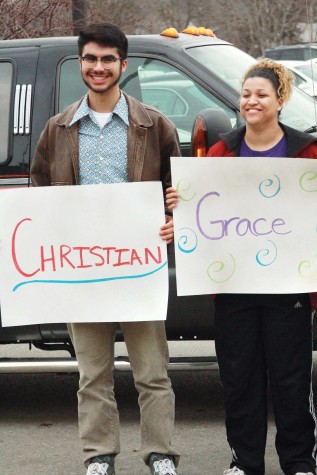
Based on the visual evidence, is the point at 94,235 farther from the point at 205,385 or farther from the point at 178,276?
the point at 205,385

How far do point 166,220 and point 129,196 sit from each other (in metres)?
0.22

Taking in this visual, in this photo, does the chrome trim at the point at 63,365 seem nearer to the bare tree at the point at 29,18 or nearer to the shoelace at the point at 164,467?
the shoelace at the point at 164,467

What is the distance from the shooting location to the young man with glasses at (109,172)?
527 centimetres

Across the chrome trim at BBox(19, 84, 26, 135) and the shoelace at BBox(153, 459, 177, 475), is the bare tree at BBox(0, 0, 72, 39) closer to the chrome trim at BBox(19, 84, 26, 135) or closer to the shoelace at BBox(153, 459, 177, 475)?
the chrome trim at BBox(19, 84, 26, 135)

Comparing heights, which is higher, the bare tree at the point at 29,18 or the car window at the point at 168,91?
the bare tree at the point at 29,18

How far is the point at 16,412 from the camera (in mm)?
7066

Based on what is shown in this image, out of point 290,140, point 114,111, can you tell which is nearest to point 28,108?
point 114,111

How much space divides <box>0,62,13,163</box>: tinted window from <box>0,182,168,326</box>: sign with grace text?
117 centimetres

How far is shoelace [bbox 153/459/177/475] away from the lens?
211 inches

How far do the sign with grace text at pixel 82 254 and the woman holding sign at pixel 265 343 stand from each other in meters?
0.20

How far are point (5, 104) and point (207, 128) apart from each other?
1.19m

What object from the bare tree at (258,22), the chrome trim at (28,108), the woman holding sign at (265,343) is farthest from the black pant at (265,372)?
the bare tree at (258,22)

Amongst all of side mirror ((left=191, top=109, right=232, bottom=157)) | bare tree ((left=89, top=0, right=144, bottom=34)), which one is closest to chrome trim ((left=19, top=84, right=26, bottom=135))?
side mirror ((left=191, top=109, right=232, bottom=157))

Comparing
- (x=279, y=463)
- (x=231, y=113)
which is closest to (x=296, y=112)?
(x=231, y=113)
